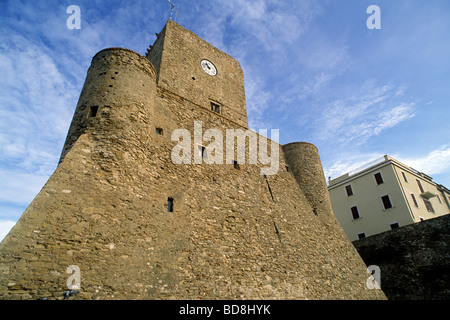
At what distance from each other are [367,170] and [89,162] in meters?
22.8

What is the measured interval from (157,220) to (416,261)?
13.4 m

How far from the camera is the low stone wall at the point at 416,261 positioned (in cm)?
Result: 1216

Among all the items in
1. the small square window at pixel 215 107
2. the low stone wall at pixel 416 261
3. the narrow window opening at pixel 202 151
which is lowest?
the low stone wall at pixel 416 261

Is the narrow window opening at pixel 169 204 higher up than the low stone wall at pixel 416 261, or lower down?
higher up

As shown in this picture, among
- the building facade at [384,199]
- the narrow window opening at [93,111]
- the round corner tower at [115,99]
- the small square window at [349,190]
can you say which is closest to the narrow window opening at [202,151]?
the round corner tower at [115,99]

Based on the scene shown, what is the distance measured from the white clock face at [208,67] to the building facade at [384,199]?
16.0m

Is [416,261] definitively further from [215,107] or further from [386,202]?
[215,107]

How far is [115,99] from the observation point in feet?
26.6

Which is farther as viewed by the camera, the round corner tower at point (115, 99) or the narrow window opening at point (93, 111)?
the narrow window opening at point (93, 111)

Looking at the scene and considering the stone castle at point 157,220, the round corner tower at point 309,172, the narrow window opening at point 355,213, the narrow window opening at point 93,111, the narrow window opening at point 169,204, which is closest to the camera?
the stone castle at point 157,220

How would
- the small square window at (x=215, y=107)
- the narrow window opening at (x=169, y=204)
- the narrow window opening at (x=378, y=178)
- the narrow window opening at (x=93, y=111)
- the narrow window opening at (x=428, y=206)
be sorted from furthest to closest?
the narrow window opening at (x=428, y=206), the narrow window opening at (x=378, y=178), the small square window at (x=215, y=107), the narrow window opening at (x=169, y=204), the narrow window opening at (x=93, y=111)

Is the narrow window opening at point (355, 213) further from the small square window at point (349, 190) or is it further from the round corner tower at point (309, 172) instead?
the round corner tower at point (309, 172)

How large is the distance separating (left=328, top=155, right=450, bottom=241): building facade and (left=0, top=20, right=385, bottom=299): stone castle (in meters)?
9.72

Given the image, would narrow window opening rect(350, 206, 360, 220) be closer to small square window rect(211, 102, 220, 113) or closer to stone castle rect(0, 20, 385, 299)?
stone castle rect(0, 20, 385, 299)
